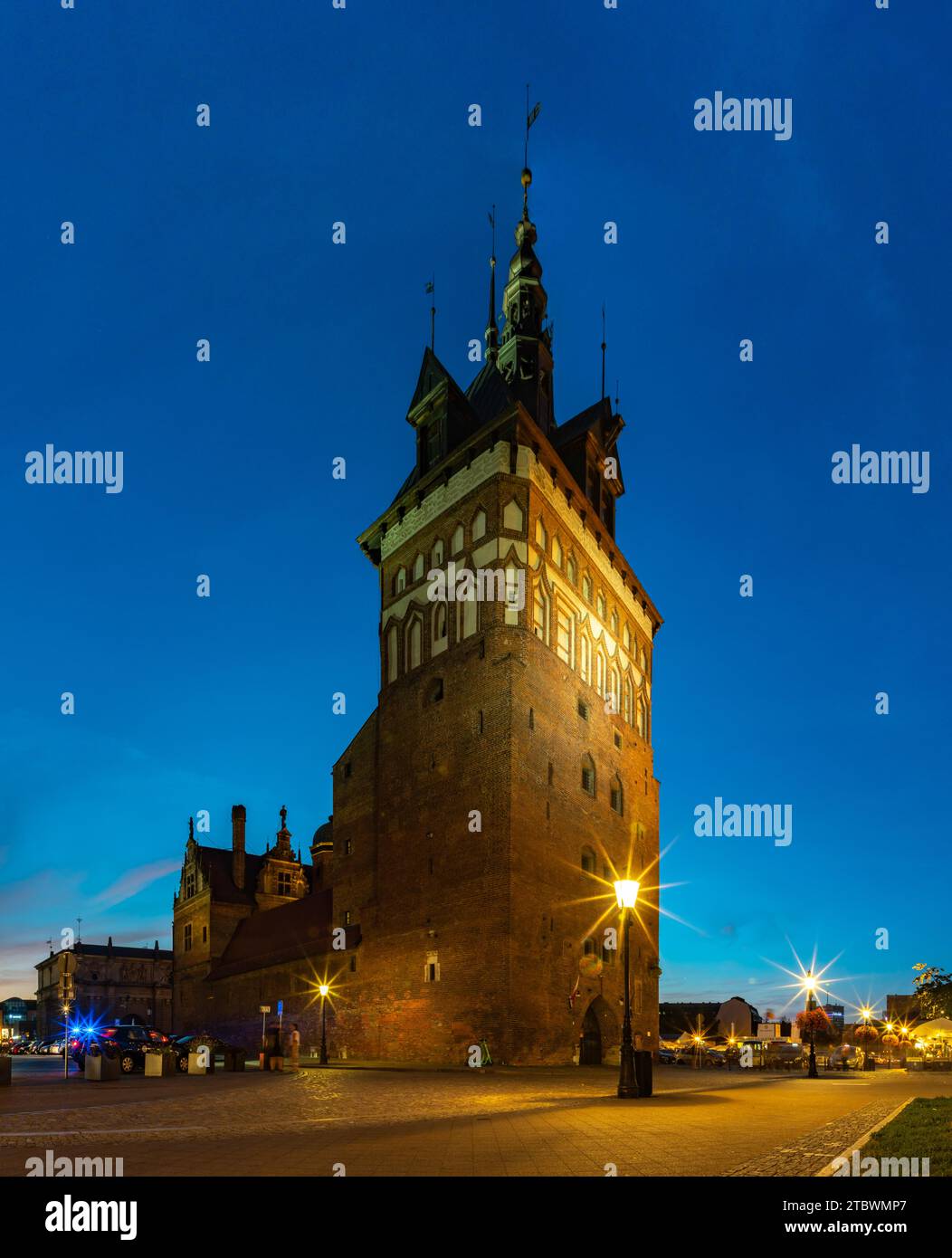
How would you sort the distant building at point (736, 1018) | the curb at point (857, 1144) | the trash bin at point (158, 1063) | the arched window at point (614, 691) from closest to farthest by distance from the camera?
1. the curb at point (857, 1144)
2. the trash bin at point (158, 1063)
3. the arched window at point (614, 691)
4. the distant building at point (736, 1018)

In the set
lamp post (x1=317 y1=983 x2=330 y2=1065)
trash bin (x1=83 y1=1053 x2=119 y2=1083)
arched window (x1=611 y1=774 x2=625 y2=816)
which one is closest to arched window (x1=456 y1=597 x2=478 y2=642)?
arched window (x1=611 y1=774 x2=625 y2=816)

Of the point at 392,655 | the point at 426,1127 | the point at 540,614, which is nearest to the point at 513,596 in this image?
the point at 540,614

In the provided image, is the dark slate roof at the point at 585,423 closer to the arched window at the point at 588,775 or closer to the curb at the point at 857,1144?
the arched window at the point at 588,775

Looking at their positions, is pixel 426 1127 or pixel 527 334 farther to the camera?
pixel 527 334

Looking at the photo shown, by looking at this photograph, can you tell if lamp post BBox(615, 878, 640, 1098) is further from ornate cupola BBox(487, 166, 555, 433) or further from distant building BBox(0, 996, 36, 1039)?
distant building BBox(0, 996, 36, 1039)

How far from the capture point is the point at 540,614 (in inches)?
1454

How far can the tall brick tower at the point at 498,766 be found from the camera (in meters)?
33.2

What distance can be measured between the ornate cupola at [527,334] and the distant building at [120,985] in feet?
333

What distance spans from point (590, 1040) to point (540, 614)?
16038 millimetres

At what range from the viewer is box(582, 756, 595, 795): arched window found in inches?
1561

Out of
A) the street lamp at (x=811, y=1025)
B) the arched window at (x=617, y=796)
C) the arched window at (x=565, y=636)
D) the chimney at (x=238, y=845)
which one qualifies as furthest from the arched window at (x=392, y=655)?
the chimney at (x=238, y=845)

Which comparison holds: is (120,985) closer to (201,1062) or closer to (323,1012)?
(323,1012)
